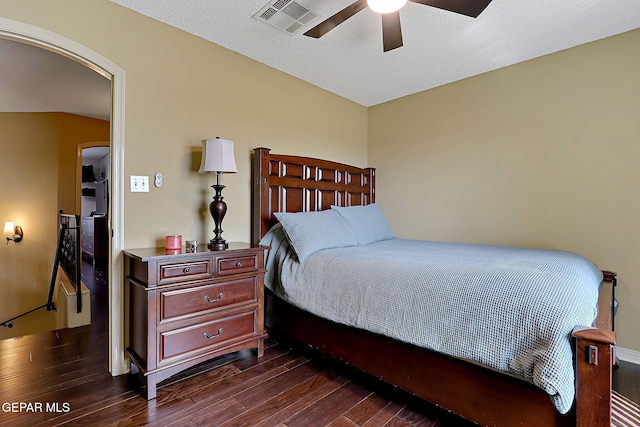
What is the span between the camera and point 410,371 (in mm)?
1714

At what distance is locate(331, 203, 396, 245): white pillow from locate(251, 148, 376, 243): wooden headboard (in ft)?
1.15

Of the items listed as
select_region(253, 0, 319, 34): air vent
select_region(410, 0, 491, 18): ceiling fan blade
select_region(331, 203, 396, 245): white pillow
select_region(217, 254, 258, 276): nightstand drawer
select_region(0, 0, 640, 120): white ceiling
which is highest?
select_region(0, 0, 640, 120): white ceiling

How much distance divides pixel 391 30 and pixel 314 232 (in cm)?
153

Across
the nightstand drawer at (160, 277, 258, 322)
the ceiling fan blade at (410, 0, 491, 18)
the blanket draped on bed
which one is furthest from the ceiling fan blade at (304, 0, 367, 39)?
the nightstand drawer at (160, 277, 258, 322)

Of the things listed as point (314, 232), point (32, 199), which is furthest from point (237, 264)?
point (32, 199)

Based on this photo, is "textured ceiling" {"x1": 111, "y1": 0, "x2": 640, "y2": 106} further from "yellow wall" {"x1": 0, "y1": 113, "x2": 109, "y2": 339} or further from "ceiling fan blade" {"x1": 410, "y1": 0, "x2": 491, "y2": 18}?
"yellow wall" {"x1": 0, "y1": 113, "x2": 109, "y2": 339}

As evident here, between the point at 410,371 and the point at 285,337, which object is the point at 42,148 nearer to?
the point at 285,337

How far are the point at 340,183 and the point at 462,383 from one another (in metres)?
2.49

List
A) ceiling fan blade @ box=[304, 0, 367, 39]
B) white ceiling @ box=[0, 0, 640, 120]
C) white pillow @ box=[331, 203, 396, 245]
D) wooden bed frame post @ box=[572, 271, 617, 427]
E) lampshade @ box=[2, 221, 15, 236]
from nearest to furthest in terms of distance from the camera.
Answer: wooden bed frame post @ box=[572, 271, 617, 427], ceiling fan blade @ box=[304, 0, 367, 39], white ceiling @ box=[0, 0, 640, 120], white pillow @ box=[331, 203, 396, 245], lampshade @ box=[2, 221, 15, 236]

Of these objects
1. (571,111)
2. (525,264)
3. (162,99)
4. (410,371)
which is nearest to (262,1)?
(162,99)

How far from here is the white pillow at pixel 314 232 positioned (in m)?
2.44

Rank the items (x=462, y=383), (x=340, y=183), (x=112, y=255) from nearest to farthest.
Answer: (x=462, y=383) → (x=112, y=255) → (x=340, y=183)

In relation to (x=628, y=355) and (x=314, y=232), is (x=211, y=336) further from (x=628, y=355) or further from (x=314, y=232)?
(x=628, y=355)

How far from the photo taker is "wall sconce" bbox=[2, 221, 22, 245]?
13.9 feet
